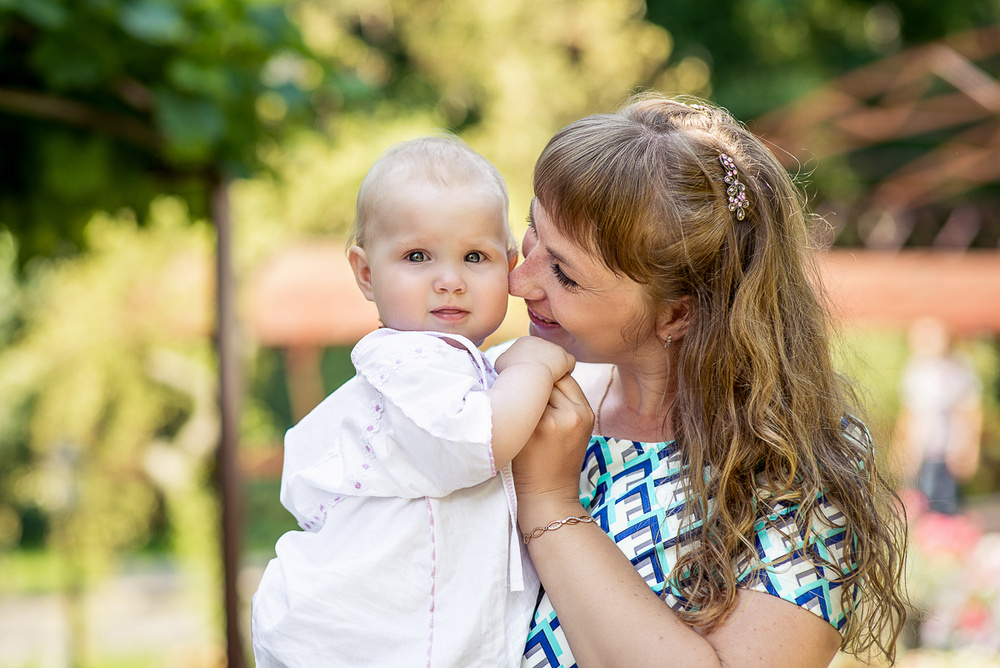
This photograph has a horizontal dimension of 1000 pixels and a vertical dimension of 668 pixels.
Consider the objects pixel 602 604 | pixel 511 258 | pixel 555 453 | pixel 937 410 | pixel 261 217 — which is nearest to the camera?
pixel 602 604

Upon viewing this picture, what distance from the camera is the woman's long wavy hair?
4.57 ft

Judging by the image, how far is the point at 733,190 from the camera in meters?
1.47

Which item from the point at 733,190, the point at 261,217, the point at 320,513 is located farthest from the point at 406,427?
the point at 261,217

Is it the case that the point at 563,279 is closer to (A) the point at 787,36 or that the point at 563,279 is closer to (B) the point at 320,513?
(B) the point at 320,513

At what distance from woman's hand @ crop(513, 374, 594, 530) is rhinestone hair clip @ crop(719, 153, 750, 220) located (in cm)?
41

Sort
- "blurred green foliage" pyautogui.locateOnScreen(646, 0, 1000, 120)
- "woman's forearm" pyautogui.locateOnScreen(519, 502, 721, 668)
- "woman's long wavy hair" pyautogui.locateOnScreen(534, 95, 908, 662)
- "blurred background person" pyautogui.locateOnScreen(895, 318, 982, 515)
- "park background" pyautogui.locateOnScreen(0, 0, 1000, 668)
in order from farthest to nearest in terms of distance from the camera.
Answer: "blurred green foliage" pyautogui.locateOnScreen(646, 0, 1000, 120) < "blurred background person" pyautogui.locateOnScreen(895, 318, 982, 515) < "park background" pyautogui.locateOnScreen(0, 0, 1000, 668) < "woman's long wavy hair" pyautogui.locateOnScreen(534, 95, 908, 662) < "woman's forearm" pyautogui.locateOnScreen(519, 502, 721, 668)

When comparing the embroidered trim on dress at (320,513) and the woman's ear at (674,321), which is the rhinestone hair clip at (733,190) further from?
the embroidered trim on dress at (320,513)

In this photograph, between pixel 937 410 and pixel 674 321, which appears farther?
pixel 937 410

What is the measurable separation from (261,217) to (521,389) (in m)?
6.69

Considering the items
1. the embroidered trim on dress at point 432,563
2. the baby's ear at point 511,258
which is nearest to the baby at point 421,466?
the embroidered trim on dress at point 432,563

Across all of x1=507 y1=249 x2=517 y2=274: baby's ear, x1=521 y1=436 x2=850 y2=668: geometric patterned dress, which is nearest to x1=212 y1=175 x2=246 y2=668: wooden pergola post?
x1=507 y1=249 x2=517 y2=274: baby's ear

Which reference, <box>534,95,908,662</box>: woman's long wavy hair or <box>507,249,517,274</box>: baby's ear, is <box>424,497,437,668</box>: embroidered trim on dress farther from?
<box>507,249,517,274</box>: baby's ear

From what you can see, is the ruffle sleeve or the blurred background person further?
the blurred background person

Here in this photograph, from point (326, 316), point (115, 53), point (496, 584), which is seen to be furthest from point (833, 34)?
point (496, 584)
